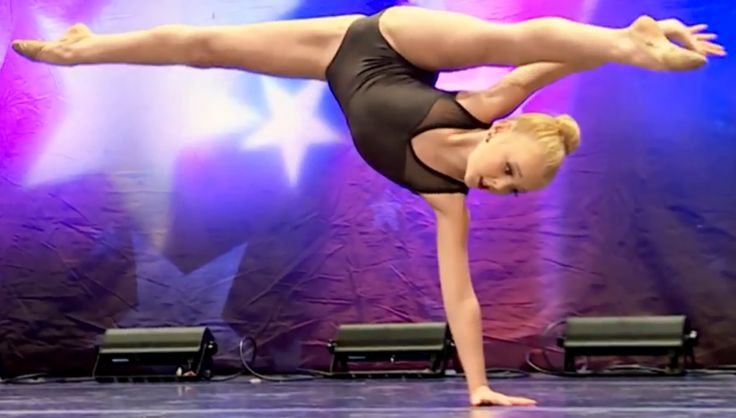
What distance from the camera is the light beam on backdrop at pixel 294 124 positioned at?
3.98 metres

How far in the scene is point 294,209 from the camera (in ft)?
13.1

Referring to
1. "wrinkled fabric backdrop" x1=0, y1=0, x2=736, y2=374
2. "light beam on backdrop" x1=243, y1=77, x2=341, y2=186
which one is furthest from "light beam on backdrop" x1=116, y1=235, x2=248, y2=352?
"light beam on backdrop" x1=243, y1=77, x2=341, y2=186

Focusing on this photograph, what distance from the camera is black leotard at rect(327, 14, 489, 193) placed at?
7.65 ft

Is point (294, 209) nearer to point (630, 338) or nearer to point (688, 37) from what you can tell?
point (630, 338)

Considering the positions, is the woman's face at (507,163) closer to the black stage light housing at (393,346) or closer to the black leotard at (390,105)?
the black leotard at (390,105)

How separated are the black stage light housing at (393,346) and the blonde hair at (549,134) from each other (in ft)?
4.91

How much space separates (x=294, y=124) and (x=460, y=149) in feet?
5.81

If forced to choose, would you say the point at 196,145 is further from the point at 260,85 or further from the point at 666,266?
the point at 666,266

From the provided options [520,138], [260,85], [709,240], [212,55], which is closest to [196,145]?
[260,85]

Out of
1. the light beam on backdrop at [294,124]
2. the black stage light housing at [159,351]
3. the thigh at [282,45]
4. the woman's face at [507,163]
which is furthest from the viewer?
the light beam on backdrop at [294,124]

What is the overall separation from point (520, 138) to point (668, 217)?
1.68 meters

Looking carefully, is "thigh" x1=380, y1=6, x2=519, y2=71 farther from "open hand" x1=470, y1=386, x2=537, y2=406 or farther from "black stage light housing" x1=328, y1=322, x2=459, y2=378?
"black stage light housing" x1=328, y1=322, x2=459, y2=378

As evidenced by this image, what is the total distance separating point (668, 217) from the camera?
3.64m

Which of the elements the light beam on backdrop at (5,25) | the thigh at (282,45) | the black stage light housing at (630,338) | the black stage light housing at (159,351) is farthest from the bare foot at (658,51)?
the light beam on backdrop at (5,25)
